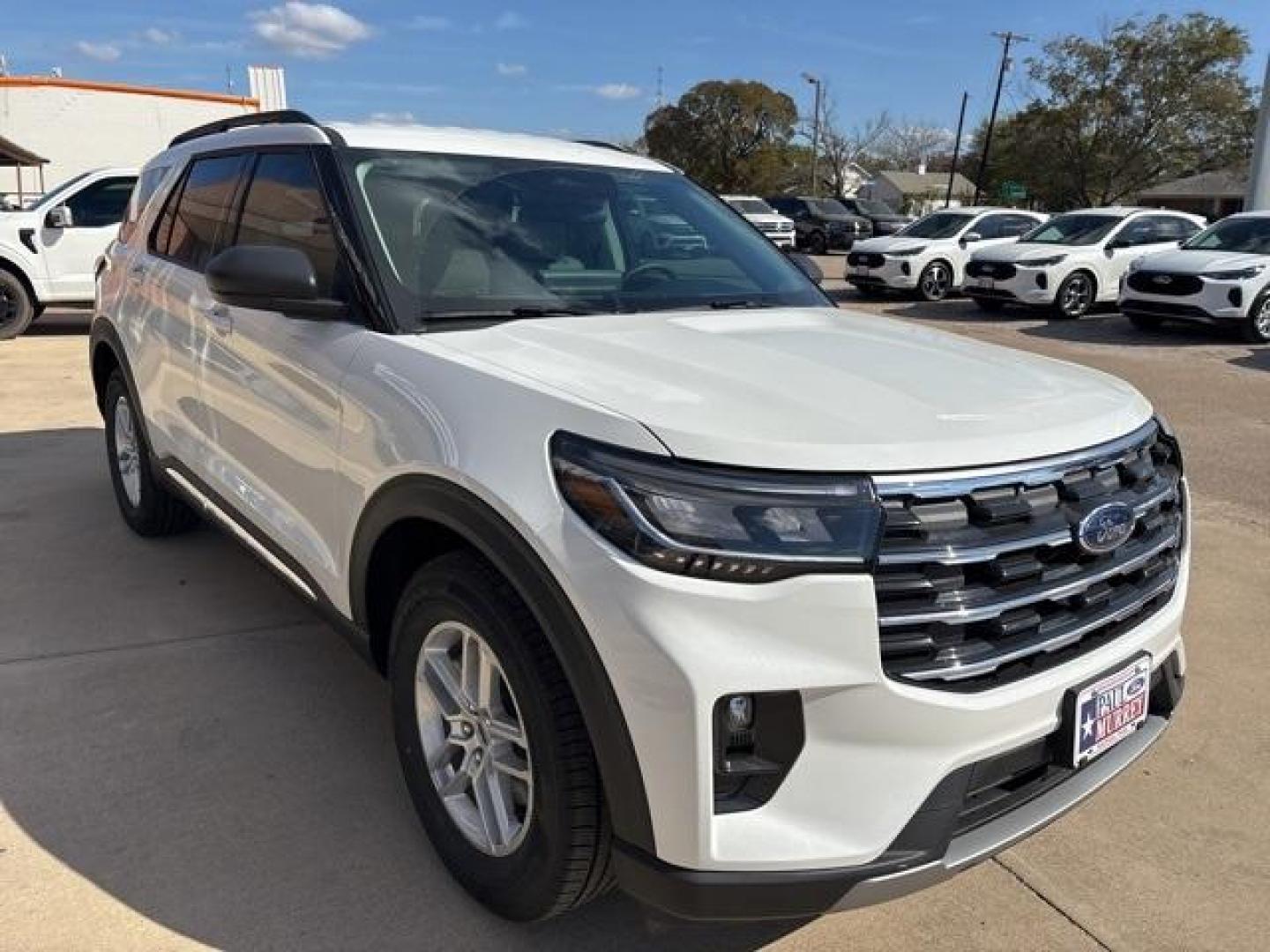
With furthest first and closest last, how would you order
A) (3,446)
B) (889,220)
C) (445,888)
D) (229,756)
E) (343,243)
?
(889,220) → (3,446) → (229,756) → (343,243) → (445,888)

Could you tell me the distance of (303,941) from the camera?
232 centimetres

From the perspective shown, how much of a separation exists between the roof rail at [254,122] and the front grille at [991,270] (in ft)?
42.9

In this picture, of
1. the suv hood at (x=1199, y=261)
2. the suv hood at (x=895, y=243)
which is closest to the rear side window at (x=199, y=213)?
the suv hood at (x=1199, y=261)

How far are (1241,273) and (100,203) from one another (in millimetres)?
13846

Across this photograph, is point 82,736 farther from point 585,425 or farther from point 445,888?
point 585,425

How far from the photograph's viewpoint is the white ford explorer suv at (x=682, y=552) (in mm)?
1798

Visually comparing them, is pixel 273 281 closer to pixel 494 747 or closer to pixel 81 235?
pixel 494 747

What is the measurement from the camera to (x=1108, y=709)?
2.18 m

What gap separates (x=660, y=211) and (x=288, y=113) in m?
1.29

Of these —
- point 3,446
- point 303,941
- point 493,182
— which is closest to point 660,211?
point 493,182

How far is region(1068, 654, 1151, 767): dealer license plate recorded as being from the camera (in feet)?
6.84

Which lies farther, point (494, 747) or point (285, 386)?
point (285, 386)

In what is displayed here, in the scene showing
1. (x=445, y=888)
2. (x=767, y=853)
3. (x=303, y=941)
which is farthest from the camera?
(x=445, y=888)

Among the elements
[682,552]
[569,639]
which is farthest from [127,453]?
[682,552]
